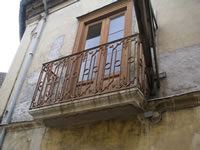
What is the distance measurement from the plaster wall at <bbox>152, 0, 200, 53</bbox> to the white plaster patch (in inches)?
108

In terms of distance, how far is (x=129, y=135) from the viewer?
3.87 meters

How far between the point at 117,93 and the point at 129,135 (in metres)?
0.76

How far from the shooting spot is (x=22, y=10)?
8.59 metres

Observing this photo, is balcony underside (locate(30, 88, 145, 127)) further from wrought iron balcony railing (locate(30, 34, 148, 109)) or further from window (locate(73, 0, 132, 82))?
window (locate(73, 0, 132, 82))

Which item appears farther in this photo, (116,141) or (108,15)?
(108,15)

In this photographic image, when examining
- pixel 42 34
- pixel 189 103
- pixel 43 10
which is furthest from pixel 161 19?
pixel 43 10

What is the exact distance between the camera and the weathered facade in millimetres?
3645

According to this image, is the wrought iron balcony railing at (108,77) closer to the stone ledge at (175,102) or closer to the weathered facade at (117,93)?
the weathered facade at (117,93)

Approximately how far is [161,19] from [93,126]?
9.05 ft

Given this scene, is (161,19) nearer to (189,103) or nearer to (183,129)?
(189,103)

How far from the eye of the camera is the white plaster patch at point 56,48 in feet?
20.9

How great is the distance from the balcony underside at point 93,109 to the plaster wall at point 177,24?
4.83 ft

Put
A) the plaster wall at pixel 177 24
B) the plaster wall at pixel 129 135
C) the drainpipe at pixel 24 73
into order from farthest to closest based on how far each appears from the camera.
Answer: the drainpipe at pixel 24 73 → the plaster wall at pixel 177 24 → the plaster wall at pixel 129 135

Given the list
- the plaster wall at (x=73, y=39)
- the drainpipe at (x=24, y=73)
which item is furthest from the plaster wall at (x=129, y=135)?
the drainpipe at (x=24, y=73)
